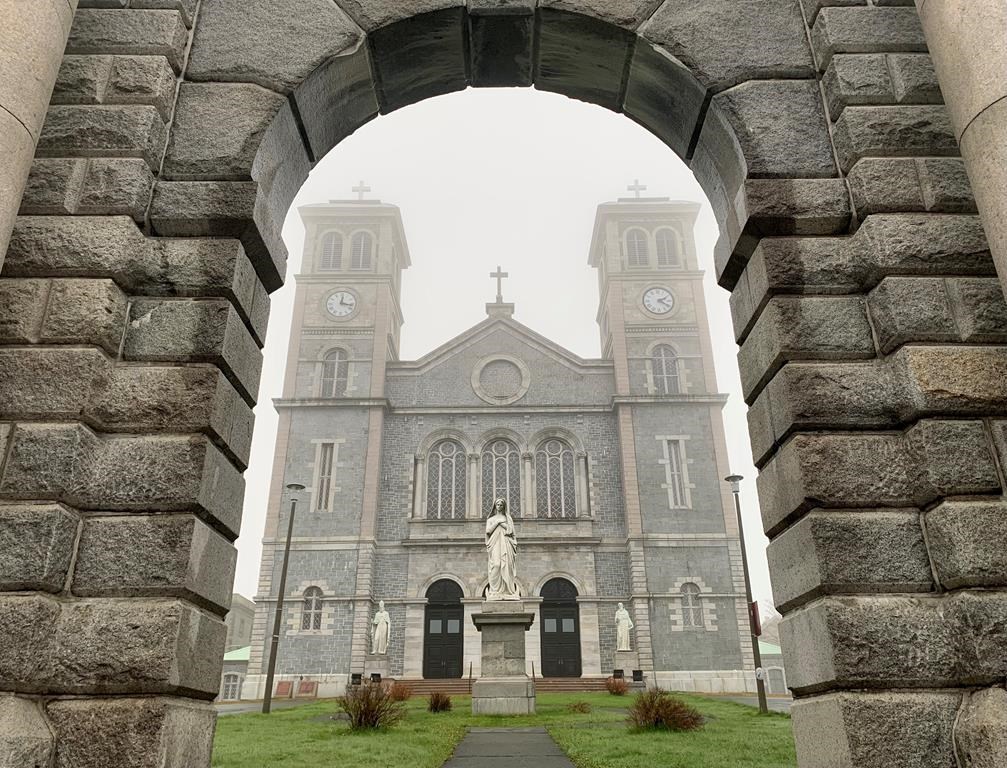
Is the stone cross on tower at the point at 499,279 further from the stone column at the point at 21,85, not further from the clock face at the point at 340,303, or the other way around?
the stone column at the point at 21,85

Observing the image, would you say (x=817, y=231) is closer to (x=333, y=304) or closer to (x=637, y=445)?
(x=637, y=445)

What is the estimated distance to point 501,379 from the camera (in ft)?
105

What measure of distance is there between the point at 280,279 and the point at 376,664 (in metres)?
24.0

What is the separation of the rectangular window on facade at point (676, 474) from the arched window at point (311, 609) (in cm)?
1404

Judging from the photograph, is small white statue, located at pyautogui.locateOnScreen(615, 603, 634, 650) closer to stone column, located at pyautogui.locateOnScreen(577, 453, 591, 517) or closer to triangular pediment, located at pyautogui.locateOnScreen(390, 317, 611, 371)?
stone column, located at pyautogui.locateOnScreen(577, 453, 591, 517)

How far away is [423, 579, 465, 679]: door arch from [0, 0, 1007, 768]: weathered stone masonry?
24635mm

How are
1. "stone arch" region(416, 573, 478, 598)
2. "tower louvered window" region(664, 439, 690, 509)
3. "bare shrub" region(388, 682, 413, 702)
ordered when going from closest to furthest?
"bare shrub" region(388, 682, 413, 702), "stone arch" region(416, 573, 478, 598), "tower louvered window" region(664, 439, 690, 509)

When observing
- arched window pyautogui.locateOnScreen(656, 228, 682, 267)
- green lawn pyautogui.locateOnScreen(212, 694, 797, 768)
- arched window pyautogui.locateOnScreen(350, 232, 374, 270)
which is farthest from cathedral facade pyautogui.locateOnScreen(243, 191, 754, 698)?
green lawn pyautogui.locateOnScreen(212, 694, 797, 768)

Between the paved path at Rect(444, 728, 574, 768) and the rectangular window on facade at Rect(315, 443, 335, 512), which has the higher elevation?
the rectangular window on facade at Rect(315, 443, 335, 512)

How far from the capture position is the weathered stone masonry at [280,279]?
3012 millimetres

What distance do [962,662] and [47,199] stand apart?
4.75 m

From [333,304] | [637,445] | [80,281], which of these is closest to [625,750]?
[80,281]

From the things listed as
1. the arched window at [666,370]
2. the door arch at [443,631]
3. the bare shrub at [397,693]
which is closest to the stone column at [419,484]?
the door arch at [443,631]

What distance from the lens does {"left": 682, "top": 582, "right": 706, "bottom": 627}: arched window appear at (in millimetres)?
27250
